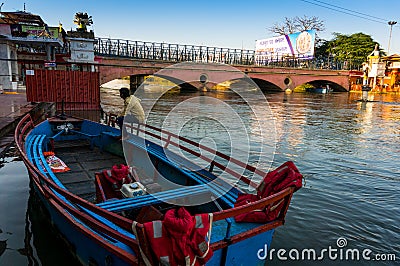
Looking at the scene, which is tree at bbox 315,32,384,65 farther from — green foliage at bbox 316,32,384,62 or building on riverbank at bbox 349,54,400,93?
building on riverbank at bbox 349,54,400,93

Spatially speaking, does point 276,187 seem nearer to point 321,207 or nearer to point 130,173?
point 130,173

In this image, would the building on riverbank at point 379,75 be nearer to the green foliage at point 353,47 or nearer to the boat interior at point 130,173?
the green foliage at point 353,47

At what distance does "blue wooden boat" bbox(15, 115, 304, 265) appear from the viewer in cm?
285

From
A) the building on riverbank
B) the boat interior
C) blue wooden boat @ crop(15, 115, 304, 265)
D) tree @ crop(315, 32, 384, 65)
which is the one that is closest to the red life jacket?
blue wooden boat @ crop(15, 115, 304, 265)

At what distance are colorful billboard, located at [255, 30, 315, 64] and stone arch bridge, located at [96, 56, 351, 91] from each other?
2.87 metres

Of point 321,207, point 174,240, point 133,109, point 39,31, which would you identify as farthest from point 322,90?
point 174,240

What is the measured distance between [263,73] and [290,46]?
1067 centimetres

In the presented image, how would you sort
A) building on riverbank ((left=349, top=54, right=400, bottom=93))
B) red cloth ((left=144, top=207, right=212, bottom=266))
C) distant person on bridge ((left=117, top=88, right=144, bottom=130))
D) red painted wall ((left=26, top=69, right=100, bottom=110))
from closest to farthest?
red cloth ((left=144, top=207, right=212, bottom=266)) < distant person on bridge ((left=117, top=88, right=144, bottom=130)) < red painted wall ((left=26, top=69, right=100, bottom=110)) < building on riverbank ((left=349, top=54, right=400, bottom=93))

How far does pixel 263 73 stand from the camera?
3788cm

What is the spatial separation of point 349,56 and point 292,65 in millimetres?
16389

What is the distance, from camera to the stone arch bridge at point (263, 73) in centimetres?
2688

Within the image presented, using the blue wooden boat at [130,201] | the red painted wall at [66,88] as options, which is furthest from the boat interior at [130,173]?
the red painted wall at [66,88]

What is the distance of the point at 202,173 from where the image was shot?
5.07m

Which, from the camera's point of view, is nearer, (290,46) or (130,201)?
(130,201)
